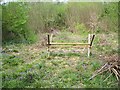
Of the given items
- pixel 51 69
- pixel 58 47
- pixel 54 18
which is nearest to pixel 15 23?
pixel 58 47

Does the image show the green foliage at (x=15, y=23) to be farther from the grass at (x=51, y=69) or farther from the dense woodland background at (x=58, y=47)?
the grass at (x=51, y=69)

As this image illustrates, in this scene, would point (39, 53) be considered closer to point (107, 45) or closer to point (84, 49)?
point (84, 49)

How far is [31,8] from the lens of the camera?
9.01 meters

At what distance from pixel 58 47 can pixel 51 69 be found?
1632 mm

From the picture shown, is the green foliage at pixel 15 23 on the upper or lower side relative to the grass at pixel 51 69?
upper

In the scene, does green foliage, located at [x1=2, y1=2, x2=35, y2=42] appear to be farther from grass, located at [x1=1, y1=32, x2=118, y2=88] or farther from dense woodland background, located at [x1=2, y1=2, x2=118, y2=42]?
grass, located at [x1=1, y1=32, x2=118, y2=88]

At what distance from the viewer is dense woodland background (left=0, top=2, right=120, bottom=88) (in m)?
4.61

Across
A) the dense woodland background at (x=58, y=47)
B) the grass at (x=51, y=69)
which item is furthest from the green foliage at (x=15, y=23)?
the grass at (x=51, y=69)

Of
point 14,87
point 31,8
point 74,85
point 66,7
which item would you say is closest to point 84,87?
point 74,85

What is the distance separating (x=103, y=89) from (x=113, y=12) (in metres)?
A: 3.59

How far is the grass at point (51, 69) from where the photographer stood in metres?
4.40

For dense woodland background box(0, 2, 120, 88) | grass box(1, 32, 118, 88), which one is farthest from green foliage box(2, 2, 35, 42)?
grass box(1, 32, 118, 88)

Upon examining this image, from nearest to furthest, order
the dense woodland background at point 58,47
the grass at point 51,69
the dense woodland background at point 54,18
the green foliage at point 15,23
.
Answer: the grass at point 51,69
the dense woodland background at point 58,47
the green foliage at point 15,23
the dense woodland background at point 54,18

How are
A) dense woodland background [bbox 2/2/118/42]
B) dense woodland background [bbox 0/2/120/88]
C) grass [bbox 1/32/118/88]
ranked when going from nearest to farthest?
1. grass [bbox 1/32/118/88]
2. dense woodland background [bbox 0/2/120/88]
3. dense woodland background [bbox 2/2/118/42]
